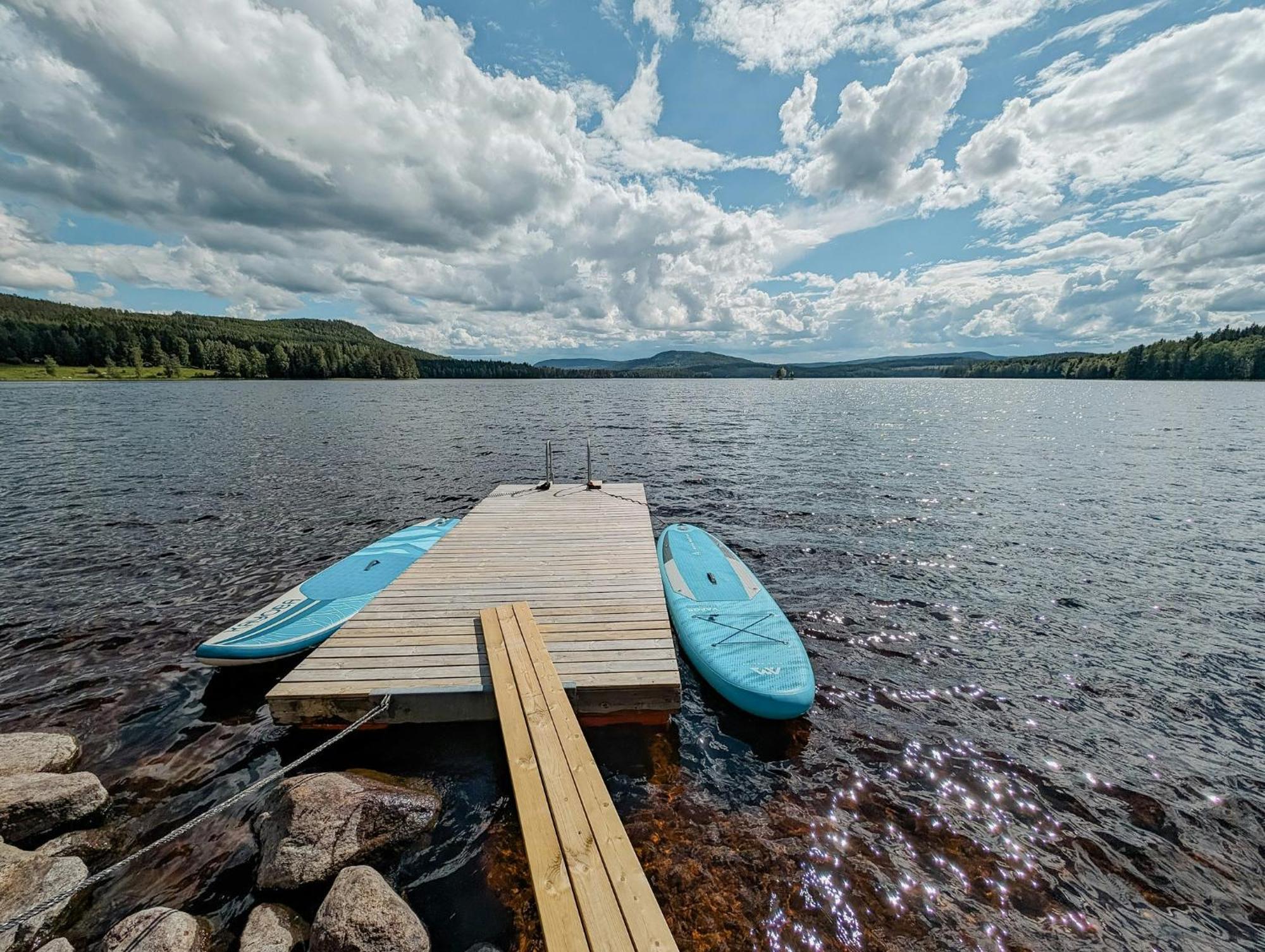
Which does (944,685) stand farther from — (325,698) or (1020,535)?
(1020,535)

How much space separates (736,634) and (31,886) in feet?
28.6

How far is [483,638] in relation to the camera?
7.93m

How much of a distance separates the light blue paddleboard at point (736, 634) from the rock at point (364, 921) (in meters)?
4.82

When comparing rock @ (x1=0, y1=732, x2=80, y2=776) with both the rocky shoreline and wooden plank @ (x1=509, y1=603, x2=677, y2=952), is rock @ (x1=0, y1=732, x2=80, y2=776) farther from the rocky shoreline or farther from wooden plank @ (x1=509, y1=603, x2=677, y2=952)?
wooden plank @ (x1=509, y1=603, x2=677, y2=952)

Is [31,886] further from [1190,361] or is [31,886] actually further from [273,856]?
[1190,361]

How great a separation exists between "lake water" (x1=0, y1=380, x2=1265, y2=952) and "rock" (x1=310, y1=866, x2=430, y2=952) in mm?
488

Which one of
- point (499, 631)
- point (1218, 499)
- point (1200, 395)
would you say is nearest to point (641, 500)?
point (499, 631)

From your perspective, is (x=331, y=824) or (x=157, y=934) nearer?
(x=157, y=934)

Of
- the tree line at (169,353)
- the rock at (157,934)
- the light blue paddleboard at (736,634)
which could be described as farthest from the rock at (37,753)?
the tree line at (169,353)

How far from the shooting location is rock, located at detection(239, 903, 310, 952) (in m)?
4.50

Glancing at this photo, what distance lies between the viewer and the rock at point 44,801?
18.0 feet

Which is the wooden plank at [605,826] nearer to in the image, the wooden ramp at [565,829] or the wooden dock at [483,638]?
the wooden ramp at [565,829]

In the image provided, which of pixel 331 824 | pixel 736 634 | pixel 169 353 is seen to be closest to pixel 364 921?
pixel 331 824

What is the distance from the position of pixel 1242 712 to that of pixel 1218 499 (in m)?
20.2
